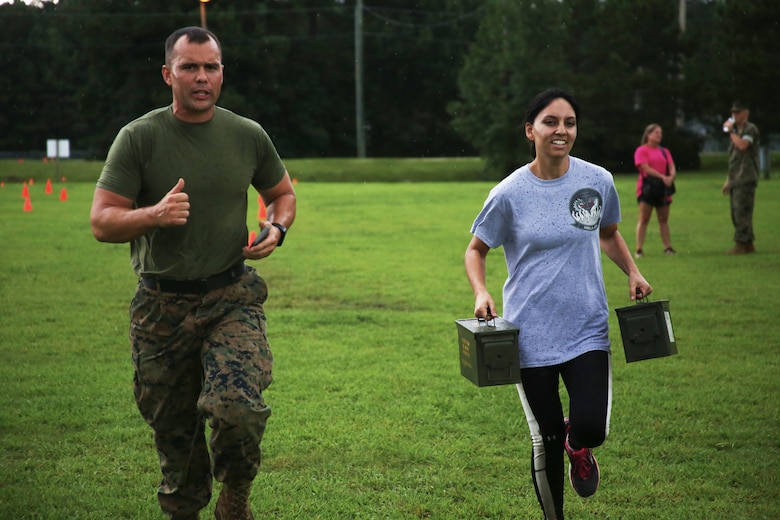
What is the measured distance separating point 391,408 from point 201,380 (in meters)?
2.80

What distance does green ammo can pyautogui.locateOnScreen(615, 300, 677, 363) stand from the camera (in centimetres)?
479

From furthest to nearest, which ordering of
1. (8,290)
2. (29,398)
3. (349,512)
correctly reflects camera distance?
1. (8,290)
2. (29,398)
3. (349,512)

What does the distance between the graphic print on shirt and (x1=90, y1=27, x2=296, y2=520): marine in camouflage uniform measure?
1.33 metres

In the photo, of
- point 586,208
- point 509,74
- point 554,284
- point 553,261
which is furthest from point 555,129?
point 509,74

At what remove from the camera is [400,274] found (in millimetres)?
14766

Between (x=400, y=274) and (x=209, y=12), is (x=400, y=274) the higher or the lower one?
the lower one

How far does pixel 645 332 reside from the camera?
4.81 metres

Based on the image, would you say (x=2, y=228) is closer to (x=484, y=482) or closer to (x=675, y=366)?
(x=675, y=366)

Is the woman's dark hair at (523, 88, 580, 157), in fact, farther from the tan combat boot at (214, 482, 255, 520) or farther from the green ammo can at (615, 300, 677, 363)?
the tan combat boot at (214, 482, 255, 520)

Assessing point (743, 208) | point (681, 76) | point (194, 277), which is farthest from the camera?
point (681, 76)

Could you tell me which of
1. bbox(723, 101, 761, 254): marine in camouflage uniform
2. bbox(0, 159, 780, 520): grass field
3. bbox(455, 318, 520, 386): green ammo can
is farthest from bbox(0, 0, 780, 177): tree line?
bbox(455, 318, 520, 386): green ammo can

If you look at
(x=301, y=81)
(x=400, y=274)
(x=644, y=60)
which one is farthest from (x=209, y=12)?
(x=400, y=274)

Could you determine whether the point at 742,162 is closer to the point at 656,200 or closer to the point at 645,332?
the point at 656,200

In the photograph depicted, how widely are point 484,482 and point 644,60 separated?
2231 inches
